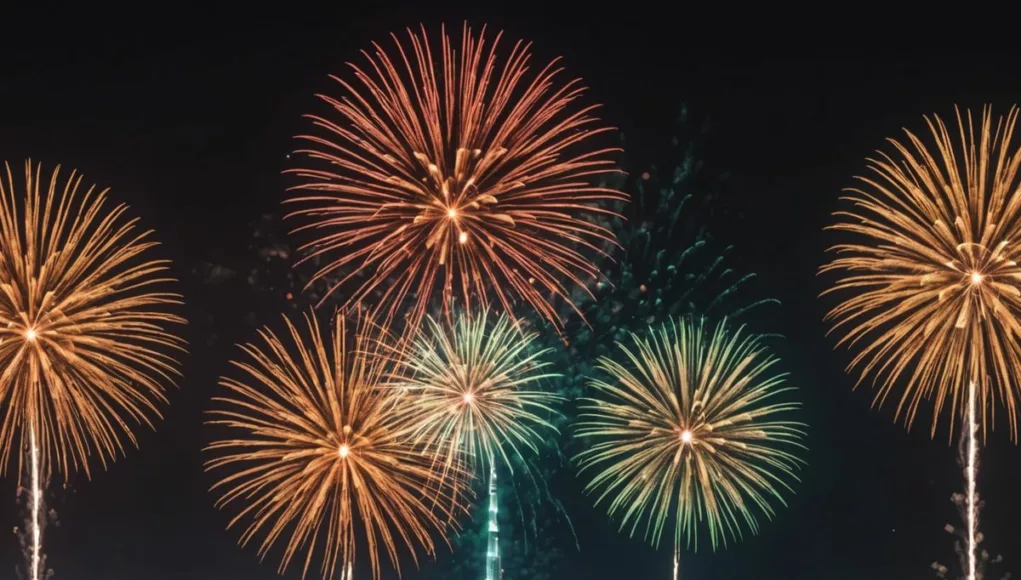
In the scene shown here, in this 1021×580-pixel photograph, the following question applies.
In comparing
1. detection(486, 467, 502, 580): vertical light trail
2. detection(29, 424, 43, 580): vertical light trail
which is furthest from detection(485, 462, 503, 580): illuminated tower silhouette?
detection(29, 424, 43, 580): vertical light trail

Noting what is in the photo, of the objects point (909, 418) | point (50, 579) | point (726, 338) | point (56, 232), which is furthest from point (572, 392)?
point (50, 579)

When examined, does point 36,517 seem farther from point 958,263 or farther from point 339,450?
point 958,263

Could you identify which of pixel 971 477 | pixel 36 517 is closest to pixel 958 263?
pixel 971 477

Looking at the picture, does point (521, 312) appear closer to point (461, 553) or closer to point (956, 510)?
point (461, 553)

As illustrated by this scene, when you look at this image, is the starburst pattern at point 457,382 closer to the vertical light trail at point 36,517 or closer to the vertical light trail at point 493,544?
the vertical light trail at point 493,544

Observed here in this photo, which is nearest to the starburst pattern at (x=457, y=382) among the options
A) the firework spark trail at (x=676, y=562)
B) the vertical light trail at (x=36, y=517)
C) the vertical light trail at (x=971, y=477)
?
the firework spark trail at (x=676, y=562)

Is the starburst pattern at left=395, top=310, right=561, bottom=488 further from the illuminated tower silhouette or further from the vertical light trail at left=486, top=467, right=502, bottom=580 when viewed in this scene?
the illuminated tower silhouette
